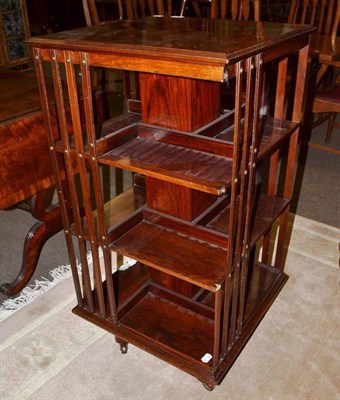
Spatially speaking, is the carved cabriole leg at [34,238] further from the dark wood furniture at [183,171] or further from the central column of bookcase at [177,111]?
the central column of bookcase at [177,111]

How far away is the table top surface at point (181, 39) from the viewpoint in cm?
94

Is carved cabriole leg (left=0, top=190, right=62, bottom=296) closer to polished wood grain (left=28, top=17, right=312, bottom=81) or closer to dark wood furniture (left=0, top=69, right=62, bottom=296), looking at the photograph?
dark wood furniture (left=0, top=69, right=62, bottom=296)

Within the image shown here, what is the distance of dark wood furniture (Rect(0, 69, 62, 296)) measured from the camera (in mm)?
1594

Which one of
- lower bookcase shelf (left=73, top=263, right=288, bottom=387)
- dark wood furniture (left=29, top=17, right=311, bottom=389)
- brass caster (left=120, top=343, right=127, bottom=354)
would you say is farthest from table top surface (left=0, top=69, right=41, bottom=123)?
brass caster (left=120, top=343, right=127, bottom=354)

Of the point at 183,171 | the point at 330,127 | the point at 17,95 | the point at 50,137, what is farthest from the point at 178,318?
the point at 330,127

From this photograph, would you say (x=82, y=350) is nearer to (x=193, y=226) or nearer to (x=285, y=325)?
(x=193, y=226)

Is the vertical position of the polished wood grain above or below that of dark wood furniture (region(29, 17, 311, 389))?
above

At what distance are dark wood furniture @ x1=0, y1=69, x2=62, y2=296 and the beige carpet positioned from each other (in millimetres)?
204

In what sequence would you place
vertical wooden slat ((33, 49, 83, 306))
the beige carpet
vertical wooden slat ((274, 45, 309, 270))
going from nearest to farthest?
1. vertical wooden slat ((33, 49, 83, 306))
2. vertical wooden slat ((274, 45, 309, 270))
3. the beige carpet

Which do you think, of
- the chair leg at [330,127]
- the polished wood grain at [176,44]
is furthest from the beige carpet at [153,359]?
the chair leg at [330,127]

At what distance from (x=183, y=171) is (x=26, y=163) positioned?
2.52ft

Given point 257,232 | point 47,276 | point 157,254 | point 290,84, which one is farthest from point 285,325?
point 290,84

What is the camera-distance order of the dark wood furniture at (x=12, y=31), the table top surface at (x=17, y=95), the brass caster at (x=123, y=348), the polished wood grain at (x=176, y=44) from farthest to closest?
1. the dark wood furniture at (x=12, y=31)
2. the table top surface at (x=17, y=95)
3. the brass caster at (x=123, y=348)
4. the polished wood grain at (x=176, y=44)

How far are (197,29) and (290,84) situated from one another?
1691 millimetres
